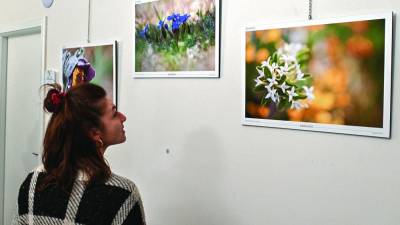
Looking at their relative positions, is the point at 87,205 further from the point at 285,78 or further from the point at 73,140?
the point at 285,78

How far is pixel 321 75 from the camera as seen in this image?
4.96 feet

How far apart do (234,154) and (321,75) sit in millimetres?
542

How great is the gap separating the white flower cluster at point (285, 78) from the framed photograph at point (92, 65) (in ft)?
3.27

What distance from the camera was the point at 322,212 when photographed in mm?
1553

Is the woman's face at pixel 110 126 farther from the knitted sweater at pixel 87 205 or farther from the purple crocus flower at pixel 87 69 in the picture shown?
the purple crocus flower at pixel 87 69

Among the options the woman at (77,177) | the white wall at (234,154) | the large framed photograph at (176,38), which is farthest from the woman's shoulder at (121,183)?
A: the large framed photograph at (176,38)

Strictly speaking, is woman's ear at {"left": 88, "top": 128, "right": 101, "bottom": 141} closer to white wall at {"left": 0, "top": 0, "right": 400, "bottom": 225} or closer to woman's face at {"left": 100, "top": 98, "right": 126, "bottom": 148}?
woman's face at {"left": 100, "top": 98, "right": 126, "bottom": 148}

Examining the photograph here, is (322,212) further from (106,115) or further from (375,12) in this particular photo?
(106,115)

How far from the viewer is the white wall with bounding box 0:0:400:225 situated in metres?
1.44

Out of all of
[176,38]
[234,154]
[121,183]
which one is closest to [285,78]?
[234,154]

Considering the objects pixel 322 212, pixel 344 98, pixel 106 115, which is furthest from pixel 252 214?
pixel 106 115

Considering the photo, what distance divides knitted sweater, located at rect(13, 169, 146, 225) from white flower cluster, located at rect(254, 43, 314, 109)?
0.72m

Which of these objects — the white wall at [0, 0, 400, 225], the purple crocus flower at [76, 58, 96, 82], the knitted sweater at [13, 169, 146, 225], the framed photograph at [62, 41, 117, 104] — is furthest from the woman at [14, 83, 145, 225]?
the purple crocus flower at [76, 58, 96, 82]

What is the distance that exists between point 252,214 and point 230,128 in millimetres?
395
